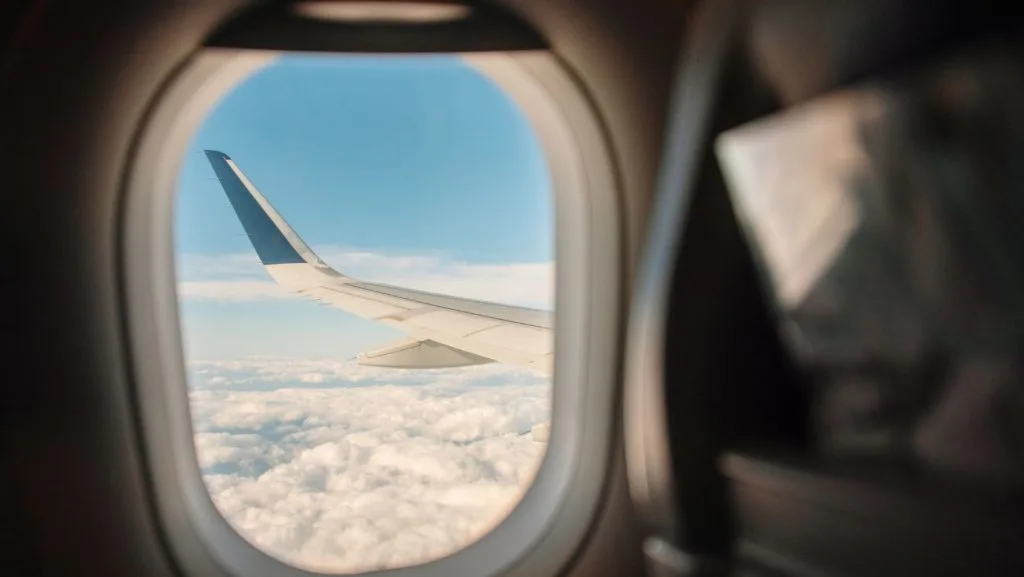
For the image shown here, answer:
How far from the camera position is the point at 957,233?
2.23 feet

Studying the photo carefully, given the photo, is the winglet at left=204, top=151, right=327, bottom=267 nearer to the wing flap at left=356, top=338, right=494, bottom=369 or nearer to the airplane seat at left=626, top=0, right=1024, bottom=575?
the wing flap at left=356, top=338, right=494, bottom=369

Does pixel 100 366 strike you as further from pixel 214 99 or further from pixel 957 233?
pixel 957 233

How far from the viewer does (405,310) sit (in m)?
2.70

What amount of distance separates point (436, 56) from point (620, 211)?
0.43 metres

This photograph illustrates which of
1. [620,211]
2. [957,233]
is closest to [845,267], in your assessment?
[957,233]

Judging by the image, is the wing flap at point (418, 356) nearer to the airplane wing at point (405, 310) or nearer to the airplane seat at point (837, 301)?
the airplane wing at point (405, 310)

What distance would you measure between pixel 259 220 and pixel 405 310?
567mm

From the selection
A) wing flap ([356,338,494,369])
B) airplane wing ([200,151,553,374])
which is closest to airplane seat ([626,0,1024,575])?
airplane wing ([200,151,553,374])

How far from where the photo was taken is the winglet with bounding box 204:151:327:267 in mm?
1809

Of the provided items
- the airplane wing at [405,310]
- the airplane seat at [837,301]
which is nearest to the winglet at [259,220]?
the airplane wing at [405,310]

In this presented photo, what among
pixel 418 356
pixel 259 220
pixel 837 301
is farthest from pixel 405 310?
pixel 837 301

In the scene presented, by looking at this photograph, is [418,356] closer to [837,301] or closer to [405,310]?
[405,310]

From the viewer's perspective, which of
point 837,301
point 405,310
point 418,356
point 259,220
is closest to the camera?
point 837,301

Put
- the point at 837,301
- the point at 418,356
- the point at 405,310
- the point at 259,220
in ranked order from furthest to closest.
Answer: the point at 405,310, the point at 259,220, the point at 418,356, the point at 837,301
